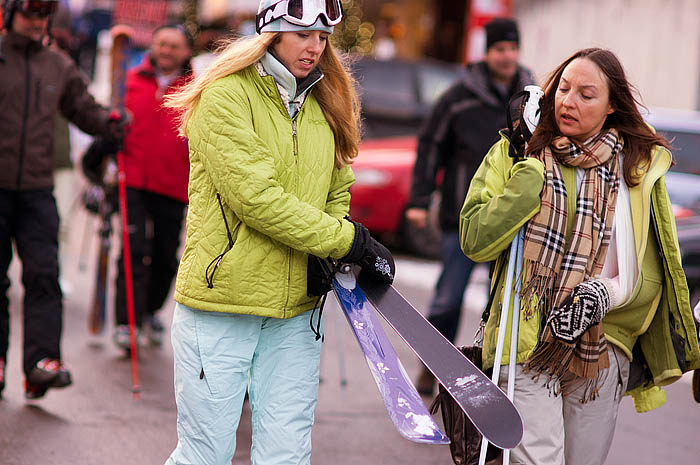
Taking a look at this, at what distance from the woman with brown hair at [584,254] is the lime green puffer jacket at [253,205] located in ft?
1.85

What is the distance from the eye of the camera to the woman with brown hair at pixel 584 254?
330cm

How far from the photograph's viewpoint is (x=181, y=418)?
10.9 ft

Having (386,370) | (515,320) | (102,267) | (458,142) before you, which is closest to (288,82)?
(386,370)

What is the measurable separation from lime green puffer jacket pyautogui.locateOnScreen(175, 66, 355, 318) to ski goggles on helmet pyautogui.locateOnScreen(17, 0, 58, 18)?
2.30 m

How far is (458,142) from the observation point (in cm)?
584

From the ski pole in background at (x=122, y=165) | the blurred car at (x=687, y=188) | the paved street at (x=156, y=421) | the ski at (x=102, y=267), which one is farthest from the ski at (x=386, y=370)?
the blurred car at (x=687, y=188)

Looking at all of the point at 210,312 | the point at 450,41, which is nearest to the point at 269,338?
the point at 210,312

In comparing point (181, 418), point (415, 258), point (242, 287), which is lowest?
point (415, 258)

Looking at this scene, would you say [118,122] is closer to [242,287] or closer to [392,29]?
[242,287]

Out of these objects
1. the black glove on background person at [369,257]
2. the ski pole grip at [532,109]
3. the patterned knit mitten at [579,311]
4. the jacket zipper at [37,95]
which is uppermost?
the ski pole grip at [532,109]

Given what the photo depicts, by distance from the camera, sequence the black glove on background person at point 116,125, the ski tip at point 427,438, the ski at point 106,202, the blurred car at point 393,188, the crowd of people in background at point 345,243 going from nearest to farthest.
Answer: the ski tip at point 427,438 → the crowd of people in background at point 345,243 → the black glove on background person at point 116,125 → the ski at point 106,202 → the blurred car at point 393,188

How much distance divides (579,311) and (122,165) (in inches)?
151

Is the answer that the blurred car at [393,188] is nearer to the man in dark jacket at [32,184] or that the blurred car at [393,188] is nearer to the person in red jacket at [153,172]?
the person in red jacket at [153,172]

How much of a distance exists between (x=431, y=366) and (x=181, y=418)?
33.7 inches
